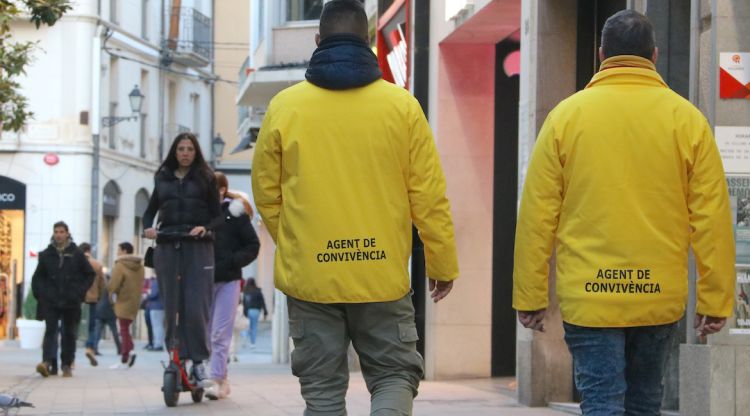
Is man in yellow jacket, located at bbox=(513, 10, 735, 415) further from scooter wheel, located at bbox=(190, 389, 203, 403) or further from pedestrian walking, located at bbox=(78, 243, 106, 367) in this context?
pedestrian walking, located at bbox=(78, 243, 106, 367)

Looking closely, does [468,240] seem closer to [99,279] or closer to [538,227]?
[99,279]

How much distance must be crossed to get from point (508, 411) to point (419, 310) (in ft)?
18.3

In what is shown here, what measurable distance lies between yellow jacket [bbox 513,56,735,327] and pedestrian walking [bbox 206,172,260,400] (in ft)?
21.9

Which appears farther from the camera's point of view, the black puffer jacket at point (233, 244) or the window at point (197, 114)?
the window at point (197, 114)

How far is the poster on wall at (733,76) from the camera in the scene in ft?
29.4

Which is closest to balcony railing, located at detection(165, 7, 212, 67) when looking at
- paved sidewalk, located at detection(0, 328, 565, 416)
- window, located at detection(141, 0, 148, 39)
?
window, located at detection(141, 0, 148, 39)

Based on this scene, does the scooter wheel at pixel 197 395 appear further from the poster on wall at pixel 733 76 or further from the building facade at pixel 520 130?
the poster on wall at pixel 733 76

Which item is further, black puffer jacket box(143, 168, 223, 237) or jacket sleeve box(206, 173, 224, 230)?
jacket sleeve box(206, 173, 224, 230)

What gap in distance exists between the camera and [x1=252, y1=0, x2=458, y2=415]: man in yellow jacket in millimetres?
5934

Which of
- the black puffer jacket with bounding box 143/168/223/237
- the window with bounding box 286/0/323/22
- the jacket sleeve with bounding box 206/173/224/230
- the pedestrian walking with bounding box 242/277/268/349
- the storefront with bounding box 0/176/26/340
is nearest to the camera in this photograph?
the black puffer jacket with bounding box 143/168/223/237

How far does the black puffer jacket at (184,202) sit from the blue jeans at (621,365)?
6304 mm

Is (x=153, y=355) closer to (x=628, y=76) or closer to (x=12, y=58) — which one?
(x=12, y=58)

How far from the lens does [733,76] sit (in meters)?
8.96

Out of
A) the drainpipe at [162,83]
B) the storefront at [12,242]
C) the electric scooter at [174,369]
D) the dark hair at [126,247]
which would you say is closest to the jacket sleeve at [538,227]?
the electric scooter at [174,369]
